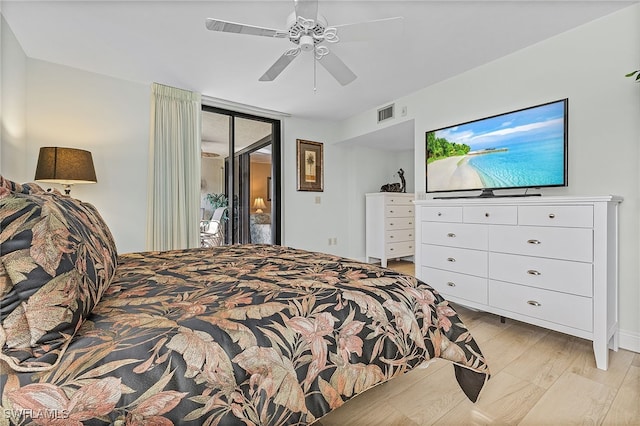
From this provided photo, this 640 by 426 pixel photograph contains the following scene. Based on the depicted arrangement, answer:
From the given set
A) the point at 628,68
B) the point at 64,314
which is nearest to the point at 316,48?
the point at 64,314

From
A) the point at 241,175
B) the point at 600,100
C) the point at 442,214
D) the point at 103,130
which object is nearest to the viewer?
the point at 600,100

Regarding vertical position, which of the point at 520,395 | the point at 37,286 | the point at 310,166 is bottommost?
the point at 520,395

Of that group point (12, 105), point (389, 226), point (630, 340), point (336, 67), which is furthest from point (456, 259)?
point (12, 105)

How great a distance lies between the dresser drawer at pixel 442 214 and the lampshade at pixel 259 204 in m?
2.39

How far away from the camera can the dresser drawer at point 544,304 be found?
6.24 ft

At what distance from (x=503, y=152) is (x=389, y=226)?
7.48 ft

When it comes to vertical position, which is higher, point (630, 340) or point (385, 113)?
point (385, 113)

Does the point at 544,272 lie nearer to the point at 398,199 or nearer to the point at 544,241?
the point at 544,241


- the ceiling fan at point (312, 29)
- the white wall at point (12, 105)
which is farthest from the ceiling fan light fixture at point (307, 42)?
the white wall at point (12, 105)

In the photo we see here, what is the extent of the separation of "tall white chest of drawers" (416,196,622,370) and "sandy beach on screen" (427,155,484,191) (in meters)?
0.42

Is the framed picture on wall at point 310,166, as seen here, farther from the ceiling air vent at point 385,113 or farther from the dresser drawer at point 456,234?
the dresser drawer at point 456,234

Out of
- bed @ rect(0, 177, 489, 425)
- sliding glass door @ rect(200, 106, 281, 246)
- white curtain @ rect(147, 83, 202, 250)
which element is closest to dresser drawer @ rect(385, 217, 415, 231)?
sliding glass door @ rect(200, 106, 281, 246)

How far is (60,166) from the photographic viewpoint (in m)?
2.41

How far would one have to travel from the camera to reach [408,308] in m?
1.17
